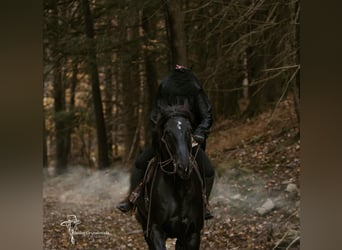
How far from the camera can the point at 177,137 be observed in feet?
15.0

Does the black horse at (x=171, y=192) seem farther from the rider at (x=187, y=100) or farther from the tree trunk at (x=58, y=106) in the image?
the tree trunk at (x=58, y=106)

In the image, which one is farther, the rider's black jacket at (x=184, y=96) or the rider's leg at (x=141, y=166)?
the rider's leg at (x=141, y=166)

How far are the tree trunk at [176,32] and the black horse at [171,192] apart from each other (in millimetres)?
2938

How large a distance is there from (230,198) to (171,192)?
3039 mm

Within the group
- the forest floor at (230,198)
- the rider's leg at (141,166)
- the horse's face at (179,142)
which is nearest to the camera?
the horse's face at (179,142)

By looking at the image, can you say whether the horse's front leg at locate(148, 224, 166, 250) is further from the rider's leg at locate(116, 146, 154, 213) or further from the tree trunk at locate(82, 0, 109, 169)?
the tree trunk at locate(82, 0, 109, 169)

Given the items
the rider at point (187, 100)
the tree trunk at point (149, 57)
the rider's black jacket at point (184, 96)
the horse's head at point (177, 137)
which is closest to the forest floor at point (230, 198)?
the tree trunk at point (149, 57)

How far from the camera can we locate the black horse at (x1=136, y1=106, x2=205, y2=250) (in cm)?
471

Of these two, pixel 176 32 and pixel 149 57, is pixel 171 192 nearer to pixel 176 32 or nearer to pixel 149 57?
pixel 149 57

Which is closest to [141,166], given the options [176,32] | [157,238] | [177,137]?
[157,238]

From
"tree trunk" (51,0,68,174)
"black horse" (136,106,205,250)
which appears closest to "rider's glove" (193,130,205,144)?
"black horse" (136,106,205,250)

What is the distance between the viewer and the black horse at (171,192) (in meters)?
4.71
